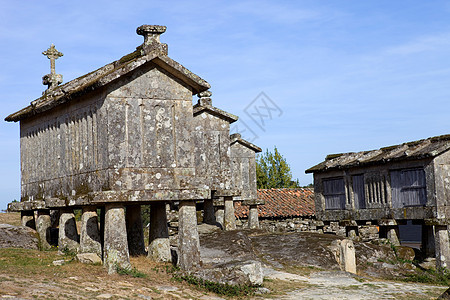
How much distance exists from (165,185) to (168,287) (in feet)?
7.76

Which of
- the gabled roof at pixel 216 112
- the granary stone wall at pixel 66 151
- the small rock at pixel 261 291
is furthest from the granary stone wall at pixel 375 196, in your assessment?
the granary stone wall at pixel 66 151

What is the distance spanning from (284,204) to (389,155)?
12.4 metres

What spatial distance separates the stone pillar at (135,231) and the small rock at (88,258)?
1870mm

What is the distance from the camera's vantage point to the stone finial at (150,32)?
13617 millimetres

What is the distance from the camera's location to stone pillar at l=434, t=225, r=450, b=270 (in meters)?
19.8

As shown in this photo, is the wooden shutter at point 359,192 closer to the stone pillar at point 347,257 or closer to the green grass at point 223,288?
the stone pillar at point 347,257

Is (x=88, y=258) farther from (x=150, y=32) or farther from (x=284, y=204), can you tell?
(x=284, y=204)

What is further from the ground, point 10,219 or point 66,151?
point 66,151

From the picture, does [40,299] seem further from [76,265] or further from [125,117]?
[125,117]

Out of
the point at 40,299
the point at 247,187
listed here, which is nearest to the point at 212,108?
the point at 247,187

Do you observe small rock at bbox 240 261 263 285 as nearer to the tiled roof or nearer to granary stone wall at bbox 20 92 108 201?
granary stone wall at bbox 20 92 108 201

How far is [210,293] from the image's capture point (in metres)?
12.3

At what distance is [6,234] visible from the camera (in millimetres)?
16750

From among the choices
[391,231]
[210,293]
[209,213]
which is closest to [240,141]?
[209,213]
